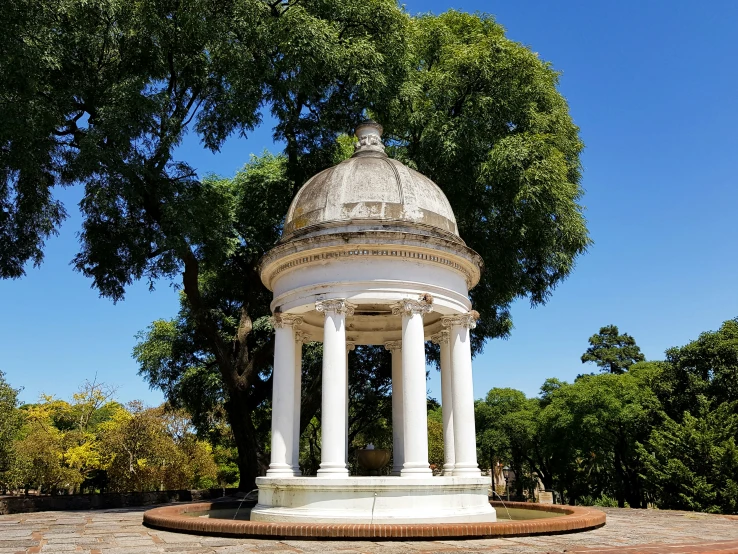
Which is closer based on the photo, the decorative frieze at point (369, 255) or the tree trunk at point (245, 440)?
the decorative frieze at point (369, 255)

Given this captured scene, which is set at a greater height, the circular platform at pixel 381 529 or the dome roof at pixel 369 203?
the dome roof at pixel 369 203

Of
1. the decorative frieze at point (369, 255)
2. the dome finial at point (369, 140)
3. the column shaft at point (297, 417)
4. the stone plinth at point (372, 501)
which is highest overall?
the dome finial at point (369, 140)

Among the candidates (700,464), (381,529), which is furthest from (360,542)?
(700,464)

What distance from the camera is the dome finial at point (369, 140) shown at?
57.9ft

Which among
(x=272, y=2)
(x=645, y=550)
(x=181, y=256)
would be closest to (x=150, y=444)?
(x=181, y=256)

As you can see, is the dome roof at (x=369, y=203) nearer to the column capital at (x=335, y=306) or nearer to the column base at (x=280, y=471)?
the column capital at (x=335, y=306)

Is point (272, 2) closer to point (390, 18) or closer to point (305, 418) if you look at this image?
point (390, 18)

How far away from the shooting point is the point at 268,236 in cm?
2577

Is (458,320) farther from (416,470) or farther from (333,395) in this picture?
(416,470)

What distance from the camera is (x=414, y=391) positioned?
14.2 m

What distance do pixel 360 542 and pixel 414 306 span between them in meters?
5.64

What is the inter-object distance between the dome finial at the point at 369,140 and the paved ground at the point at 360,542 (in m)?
10.8

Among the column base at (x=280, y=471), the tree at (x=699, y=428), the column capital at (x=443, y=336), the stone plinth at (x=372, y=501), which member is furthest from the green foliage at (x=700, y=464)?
the column base at (x=280, y=471)

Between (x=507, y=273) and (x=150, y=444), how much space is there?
83.0 feet
